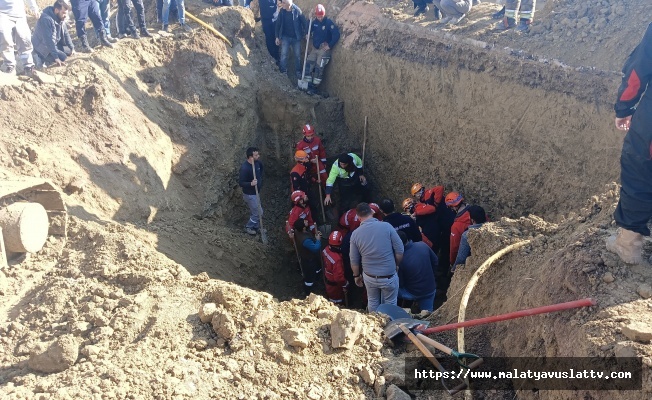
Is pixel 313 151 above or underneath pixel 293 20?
underneath

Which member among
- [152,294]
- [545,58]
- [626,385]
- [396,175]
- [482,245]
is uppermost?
[545,58]

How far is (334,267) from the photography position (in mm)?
8672

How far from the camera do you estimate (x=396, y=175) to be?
11.5 meters

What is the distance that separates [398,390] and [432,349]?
0.55 metres

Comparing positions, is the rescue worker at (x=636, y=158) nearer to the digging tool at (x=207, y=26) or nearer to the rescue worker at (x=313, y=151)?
the rescue worker at (x=313, y=151)

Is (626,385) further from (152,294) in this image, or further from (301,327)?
(152,294)

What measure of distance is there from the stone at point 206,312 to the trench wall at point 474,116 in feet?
18.2

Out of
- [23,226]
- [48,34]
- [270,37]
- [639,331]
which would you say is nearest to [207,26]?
[270,37]

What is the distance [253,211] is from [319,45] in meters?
4.37

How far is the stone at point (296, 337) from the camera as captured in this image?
509 cm

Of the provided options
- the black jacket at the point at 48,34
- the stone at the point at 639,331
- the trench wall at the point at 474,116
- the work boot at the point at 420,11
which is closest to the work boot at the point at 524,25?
the trench wall at the point at 474,116

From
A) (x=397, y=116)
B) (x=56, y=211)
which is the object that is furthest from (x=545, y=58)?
(x=56, y=211)

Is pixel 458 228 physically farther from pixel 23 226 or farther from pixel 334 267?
pixel 23 226

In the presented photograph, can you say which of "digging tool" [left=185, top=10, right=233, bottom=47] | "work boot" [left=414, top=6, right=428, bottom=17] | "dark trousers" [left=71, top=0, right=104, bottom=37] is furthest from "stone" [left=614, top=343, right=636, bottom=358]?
"digging tool" [left=185, top=10, right=233, bottom=47]
